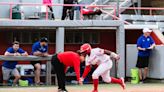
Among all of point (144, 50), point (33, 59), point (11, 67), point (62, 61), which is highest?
point (62, 61)

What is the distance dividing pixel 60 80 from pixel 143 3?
19212mm

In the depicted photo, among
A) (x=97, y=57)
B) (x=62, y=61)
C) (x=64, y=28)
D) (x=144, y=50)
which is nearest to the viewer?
(x=97, y=57)

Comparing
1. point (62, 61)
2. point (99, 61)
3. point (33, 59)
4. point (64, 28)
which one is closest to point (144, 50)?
point (64, 28)

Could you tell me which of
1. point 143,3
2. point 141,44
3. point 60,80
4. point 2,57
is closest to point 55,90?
point 60,80

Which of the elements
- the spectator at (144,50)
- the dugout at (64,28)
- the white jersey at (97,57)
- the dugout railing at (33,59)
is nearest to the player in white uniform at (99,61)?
the white jersey at (97,57)

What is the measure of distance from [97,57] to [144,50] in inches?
236

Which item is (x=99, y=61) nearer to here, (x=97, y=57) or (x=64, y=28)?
(x=97, y=57)

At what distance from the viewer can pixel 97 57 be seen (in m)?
16.0

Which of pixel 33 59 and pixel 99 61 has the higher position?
pixel 99 61

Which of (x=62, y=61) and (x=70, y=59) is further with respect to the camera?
(x=62, y=61)

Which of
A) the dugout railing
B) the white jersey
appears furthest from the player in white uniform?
the dugout railing

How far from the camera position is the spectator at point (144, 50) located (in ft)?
70.8

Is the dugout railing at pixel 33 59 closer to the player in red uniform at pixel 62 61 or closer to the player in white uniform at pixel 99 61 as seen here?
the player in red uniform at pixel 62 61

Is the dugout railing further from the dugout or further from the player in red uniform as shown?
the player in red uniform
